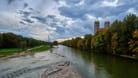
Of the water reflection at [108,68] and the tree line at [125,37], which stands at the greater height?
the tree line at [125,37]

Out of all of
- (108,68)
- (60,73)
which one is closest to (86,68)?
(108,68)

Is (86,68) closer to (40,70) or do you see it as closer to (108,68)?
(108,68)

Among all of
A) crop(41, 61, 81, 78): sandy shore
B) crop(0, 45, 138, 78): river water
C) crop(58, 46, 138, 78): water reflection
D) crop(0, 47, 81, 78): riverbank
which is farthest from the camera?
crop(0, 45, 138, 78): river water

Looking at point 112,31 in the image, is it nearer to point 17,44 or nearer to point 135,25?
point 135,25

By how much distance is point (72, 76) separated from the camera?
24.8 meters

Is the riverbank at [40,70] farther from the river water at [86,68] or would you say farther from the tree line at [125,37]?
the tree line at [125,37]

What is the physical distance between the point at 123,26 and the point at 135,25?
11.9 ft

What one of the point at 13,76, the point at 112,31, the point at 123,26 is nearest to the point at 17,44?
the point at 112,31

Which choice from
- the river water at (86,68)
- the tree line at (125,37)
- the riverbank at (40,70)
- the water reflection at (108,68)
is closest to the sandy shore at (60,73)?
the riverbank at (40,70)

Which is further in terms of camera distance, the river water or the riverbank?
the river water

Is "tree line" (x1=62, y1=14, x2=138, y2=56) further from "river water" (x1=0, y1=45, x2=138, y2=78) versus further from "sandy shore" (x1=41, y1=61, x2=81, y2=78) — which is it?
"sandy shore" (x1=41, y1=61, x2=81, y2=78)

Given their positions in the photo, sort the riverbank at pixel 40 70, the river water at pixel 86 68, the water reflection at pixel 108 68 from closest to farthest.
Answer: the riverbank at pixel 40 70, the water reflection at pixel 108 68, the river water at pixel 86 68

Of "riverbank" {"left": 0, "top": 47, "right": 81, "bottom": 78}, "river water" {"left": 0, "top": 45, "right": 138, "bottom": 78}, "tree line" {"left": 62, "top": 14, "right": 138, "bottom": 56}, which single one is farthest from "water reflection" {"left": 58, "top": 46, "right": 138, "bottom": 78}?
"tree line" {"left": 62, "top": 14, "right": 138, "bottom": 56}

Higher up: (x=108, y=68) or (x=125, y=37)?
(x=125, y=37)
